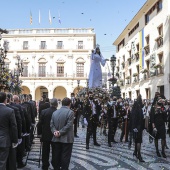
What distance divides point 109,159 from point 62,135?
8.64ft

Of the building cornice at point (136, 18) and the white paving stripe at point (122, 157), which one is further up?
the building cornice at point (136, 18)

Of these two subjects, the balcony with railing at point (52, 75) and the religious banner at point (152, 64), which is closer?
the religious banner at point (152, 64)

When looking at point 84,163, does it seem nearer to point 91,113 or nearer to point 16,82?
point 91,113

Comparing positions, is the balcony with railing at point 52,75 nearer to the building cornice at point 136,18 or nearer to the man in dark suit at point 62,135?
the building cornice at point 136,18

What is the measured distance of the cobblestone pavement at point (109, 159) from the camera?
7012mm

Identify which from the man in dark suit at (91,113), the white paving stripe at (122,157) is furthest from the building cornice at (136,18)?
the white paving stripe at (122,157)

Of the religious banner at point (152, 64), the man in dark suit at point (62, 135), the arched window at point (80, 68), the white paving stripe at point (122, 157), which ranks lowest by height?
the white paving stripe at point (122, 157)

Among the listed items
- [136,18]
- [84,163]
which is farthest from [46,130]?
[136,18]

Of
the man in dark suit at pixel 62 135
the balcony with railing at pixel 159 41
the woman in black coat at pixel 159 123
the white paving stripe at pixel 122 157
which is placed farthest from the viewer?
the balcony with railing at pixel 159 41

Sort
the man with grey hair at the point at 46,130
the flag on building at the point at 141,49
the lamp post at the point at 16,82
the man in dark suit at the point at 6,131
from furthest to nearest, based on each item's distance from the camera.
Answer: the flag on building at the point at 141,49 < the lamp post at the point at 16,82 < the man with grey hair at the point at 46,130 < the man in dark suit at the point at 6,131

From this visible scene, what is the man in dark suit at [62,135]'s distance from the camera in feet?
18.8

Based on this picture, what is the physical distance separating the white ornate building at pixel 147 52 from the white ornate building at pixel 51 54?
53.4 ft

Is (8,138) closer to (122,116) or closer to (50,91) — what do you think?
(122,116)

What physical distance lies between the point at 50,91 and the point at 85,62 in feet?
28.4
